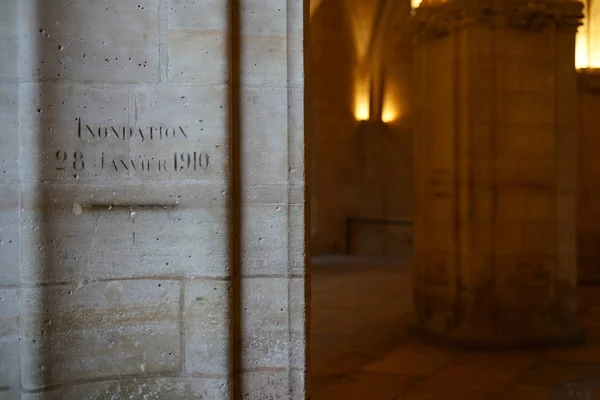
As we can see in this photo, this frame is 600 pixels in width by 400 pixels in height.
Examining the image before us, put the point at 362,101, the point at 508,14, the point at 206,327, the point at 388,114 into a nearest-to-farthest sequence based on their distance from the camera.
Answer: the point at 206,327
the point at 508,14
the point at 388,114
the point at 362,101

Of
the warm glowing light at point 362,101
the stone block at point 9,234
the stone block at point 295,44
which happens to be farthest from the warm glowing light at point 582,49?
the stone block at point 9,234

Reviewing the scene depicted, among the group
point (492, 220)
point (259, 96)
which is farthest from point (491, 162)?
point (259, 96)

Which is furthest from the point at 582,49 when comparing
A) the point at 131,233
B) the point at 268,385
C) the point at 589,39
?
the point at 131,233

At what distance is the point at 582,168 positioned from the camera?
31.4 feet

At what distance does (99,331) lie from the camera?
271 cm

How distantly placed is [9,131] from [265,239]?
107 centimetres

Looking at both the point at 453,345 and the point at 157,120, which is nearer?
the point at 157,120

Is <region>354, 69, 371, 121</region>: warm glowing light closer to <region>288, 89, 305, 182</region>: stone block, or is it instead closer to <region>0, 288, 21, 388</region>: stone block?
<region>288, 89, 305, 182</region>: stone block

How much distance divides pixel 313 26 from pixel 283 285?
11119mm

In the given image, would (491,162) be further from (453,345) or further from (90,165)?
(90,165)

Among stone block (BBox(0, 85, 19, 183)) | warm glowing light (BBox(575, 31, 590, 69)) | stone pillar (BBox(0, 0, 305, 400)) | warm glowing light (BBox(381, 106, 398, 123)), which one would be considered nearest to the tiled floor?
stone pillar (BBox(0, 0, 305, 400))

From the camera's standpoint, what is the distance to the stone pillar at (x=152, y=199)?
8.63 feet

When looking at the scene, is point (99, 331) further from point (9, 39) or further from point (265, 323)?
point (9, 39)

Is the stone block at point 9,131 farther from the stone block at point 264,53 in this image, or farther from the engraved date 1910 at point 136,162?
the stone block at point 264,53
